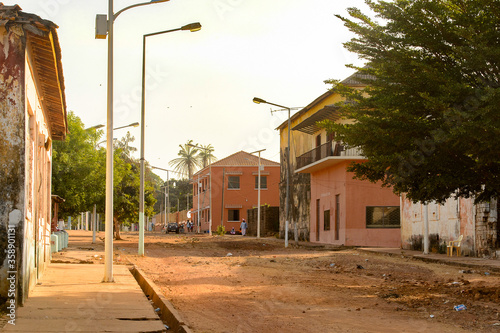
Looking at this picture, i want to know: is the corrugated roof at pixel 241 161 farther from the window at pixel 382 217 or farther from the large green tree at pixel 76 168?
the large green tree at pixel 76 168

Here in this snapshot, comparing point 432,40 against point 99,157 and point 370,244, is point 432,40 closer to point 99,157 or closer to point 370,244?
point 99,157

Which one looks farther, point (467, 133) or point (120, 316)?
point (467, 133)

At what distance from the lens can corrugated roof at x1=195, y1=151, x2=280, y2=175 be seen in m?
72.2

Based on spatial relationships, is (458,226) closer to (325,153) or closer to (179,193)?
(325,153)

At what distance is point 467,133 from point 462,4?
2.42 meters

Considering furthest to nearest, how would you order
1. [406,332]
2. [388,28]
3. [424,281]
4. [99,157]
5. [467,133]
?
[99,157], [424,281], [388,28], [467,133], [406,332]

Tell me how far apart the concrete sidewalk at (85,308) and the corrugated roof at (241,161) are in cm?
5836

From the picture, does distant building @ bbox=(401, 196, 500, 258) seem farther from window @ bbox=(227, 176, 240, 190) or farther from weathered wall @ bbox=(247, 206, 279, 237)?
window @ bbox=(227, 176, 240, 190)

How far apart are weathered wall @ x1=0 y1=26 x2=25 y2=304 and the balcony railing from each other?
26.9 m

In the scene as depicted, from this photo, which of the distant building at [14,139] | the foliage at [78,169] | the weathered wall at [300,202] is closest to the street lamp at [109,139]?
the distant building at [14,139]

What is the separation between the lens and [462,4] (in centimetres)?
1110

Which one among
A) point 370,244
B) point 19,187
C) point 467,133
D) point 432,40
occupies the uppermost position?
point 432,40

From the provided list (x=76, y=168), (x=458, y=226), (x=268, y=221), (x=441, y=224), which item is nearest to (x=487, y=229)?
(x=458, y=226)

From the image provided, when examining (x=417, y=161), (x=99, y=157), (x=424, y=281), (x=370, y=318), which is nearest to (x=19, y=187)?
(x=370, y=318)
